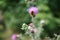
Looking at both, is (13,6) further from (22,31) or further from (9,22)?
(22,31)

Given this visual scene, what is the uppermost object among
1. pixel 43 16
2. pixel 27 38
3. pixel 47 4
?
pixel 47 4

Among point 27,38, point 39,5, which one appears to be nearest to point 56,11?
point 39,5

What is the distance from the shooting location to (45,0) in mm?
2625

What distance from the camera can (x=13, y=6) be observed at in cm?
294

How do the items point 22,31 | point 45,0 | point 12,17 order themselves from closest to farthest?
point 22,31
point 45,0
point 12,17

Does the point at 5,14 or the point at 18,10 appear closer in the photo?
the point at 18,10

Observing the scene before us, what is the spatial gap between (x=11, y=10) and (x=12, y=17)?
0.42 feet

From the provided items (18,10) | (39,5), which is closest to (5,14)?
(18,10)

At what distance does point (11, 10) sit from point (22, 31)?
163cm

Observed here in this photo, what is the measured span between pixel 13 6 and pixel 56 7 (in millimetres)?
533

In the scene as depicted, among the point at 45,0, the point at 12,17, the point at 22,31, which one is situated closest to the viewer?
the point at 22,31

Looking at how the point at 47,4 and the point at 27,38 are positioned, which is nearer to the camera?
the point at 27,38

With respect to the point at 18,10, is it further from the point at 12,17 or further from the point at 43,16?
the point at 43,16

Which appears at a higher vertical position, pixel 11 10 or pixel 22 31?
pixel 11 10
